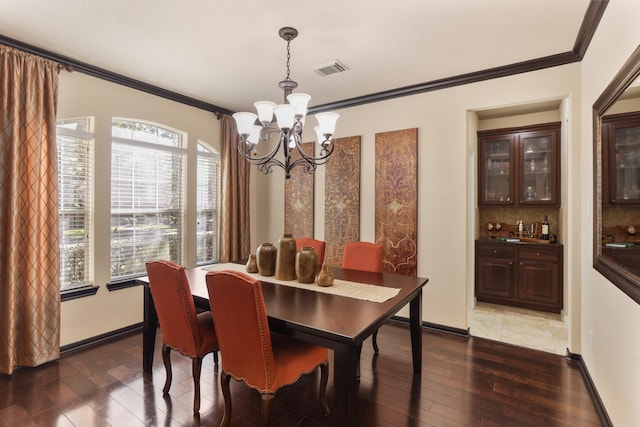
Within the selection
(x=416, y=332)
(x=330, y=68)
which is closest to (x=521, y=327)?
(x=416, y=332)

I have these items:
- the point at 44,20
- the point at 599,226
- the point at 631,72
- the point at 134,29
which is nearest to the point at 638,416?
the point at 599,226

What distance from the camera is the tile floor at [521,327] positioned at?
127 inches

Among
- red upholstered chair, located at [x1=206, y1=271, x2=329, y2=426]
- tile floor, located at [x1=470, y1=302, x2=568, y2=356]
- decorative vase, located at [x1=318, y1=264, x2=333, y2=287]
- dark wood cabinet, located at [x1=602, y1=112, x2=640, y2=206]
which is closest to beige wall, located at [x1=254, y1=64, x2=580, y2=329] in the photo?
tile floor, located at [x1=470, y1=302, x2=568, y2=356]

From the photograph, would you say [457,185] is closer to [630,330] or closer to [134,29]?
[630,330]

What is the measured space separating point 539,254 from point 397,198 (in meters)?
2.02

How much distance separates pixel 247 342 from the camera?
5.56 ft

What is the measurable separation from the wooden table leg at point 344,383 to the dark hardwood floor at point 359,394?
1.94ft

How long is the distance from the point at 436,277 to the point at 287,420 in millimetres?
2184

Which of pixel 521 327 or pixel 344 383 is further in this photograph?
pixel 521 327

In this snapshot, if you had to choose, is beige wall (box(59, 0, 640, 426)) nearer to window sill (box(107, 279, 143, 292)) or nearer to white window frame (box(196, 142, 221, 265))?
window sill (box(107, 279, 143, 292))

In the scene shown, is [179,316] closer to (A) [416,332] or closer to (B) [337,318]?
(B) [337,318]

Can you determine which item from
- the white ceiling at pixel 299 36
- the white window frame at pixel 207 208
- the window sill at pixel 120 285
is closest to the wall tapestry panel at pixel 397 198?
the white ceiling at pixel 299 36

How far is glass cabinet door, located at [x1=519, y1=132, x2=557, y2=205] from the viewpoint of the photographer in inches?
166

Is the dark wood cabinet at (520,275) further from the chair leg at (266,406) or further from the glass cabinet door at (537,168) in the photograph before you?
the chair leg at (266,406)
